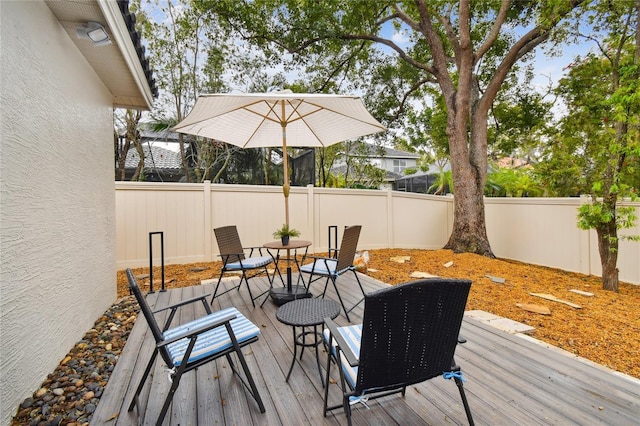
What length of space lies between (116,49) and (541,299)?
18.8 ft

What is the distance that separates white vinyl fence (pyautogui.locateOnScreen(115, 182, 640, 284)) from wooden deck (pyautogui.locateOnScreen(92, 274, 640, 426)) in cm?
350

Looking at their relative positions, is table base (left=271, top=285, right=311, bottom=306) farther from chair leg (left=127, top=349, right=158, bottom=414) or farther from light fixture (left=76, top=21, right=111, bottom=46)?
light fixture (left=76, top=21, right=111, bottom=46)

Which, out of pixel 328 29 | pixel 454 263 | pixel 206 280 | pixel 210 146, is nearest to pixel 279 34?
pixel 328 29

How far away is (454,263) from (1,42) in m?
6.38

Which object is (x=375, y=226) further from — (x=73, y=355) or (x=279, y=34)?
(x=73, y=355)

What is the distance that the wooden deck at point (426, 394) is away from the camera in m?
1.70

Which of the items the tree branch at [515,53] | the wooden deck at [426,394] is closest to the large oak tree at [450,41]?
the tree branch at [515,53]

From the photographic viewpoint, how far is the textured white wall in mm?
1811

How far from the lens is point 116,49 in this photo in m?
2.91

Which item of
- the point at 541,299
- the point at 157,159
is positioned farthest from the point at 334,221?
the point at 157,159

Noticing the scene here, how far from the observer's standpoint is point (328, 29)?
690 centimetres

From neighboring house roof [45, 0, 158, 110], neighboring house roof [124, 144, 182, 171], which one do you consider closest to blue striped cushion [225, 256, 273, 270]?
neighboring house roof [45, 0, 158, 110]

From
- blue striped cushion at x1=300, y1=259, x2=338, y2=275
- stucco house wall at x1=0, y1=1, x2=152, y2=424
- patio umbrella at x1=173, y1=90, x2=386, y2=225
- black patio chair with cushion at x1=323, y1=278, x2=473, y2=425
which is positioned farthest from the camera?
blue striped cushion at x1=300, y1=259, x2=338, y2=275

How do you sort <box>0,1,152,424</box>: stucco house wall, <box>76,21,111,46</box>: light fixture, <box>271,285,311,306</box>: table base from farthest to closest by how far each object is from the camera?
<box>271,285,311,306</box>: table base → <box>76,21,111,46</box>: light fixture → <box>0,1,152,424</box>: stucco house wall
